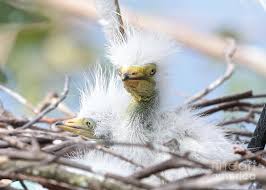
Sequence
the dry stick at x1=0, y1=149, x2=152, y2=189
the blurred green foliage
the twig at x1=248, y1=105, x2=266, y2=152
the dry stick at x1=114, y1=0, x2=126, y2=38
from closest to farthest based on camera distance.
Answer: the dry stick at x1=0, y1=149, x2=152, y2=189 < the twig at x1=248, y1=105, x2=266, y2=152 < the dry stick at x1=114, y1=0, x2=126, y2=38 < the blurred green foliage

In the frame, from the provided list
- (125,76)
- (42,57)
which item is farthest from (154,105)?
(42,57)

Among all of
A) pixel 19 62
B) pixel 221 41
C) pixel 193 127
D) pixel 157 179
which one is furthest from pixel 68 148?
pixel 221 41

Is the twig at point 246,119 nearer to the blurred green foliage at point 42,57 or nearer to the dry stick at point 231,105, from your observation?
the dry stick at point 231,105

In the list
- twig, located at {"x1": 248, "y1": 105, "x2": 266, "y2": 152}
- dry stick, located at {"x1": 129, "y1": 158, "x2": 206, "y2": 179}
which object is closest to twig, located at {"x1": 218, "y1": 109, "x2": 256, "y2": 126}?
twig, located at {"x1": 248, "y1": 105, "x2": 266, "y2": 152}

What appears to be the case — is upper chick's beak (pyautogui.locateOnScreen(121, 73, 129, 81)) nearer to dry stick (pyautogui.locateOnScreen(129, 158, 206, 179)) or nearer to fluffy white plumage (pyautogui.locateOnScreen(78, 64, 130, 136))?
fluffy white plumage (pyautogui.locateOnScreen(78, 64, 130, 136))

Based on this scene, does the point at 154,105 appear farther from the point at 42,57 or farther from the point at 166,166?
the point at 42,57
